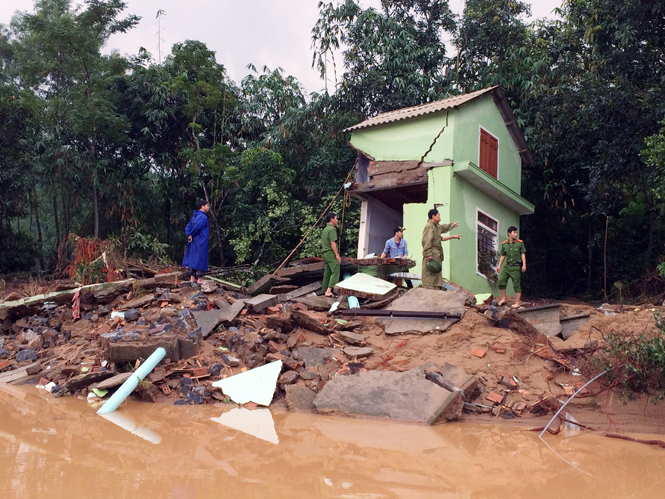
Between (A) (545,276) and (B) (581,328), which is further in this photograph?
(A) (545,276)

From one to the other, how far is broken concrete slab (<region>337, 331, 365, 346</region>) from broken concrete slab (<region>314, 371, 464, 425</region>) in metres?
1.51

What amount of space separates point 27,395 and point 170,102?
1344 cm

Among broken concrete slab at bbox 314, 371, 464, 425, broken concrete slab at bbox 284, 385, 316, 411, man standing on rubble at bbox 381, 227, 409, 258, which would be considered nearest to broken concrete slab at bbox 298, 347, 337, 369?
broken concrete slab at bbox 284, 385, 316, 411

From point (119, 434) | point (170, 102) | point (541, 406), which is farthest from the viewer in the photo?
point (170, 102)

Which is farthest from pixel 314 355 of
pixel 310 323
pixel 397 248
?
pixel 397 248

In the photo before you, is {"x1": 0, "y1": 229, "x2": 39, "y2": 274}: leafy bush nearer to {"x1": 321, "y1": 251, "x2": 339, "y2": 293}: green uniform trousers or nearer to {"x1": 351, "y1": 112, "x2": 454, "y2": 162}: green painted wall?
{"x1": 351, "y1": 112, "x2": 454, "y2": 162}: green painted wall

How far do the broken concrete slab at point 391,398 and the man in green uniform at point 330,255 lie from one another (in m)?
3.87

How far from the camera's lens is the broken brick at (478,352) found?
25.7 feet

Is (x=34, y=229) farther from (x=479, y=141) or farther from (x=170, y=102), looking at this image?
(x=479, y=141)

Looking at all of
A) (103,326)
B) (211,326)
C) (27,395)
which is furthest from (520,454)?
(103,326)

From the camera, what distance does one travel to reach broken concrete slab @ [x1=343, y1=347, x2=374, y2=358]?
8138 millimetres

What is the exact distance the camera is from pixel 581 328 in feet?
28.4

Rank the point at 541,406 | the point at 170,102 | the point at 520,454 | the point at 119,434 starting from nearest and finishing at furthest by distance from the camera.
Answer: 1. the point at 520,454
2. the point at 119,434
3. the point at 541,406
4. the point at 170,102

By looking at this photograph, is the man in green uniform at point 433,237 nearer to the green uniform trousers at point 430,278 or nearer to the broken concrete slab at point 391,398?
the green uniform trousers at point 430,278
